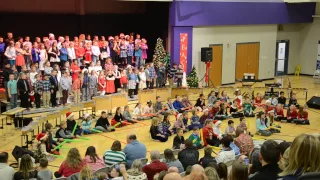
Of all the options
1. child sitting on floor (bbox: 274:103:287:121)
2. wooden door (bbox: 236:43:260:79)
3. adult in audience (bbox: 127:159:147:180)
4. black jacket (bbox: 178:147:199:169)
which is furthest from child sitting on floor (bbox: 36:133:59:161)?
wooden door (bbox: 236:43:260:79)

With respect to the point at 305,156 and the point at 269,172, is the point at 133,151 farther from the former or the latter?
the point at 305,156

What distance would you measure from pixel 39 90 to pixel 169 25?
963cm

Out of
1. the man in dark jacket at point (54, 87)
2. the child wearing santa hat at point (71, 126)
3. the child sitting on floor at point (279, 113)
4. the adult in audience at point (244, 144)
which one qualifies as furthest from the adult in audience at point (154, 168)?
the man in dark jacket at point (54, 87)

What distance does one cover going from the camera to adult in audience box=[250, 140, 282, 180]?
4.18 m

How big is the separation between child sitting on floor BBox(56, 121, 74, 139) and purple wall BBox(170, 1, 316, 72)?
11.0 m

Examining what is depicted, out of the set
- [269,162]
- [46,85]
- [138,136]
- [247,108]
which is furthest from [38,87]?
[269,162]

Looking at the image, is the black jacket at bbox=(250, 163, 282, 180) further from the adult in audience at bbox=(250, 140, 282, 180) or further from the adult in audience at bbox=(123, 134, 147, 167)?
the adult in audience at bbox=(123, 134, 147, 167)

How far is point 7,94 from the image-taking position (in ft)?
58.6

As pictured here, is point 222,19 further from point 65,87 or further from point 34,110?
point 34,110

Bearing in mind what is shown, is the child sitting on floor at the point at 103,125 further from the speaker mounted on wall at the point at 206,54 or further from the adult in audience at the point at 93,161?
the speaker mounted on wall at the point at 206,54

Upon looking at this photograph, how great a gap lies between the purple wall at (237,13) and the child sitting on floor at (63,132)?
11.6 meters

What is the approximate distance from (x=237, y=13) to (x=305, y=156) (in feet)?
78.0

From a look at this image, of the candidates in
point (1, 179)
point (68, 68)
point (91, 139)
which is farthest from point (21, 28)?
point (1, 179)

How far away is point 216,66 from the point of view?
26.3m
